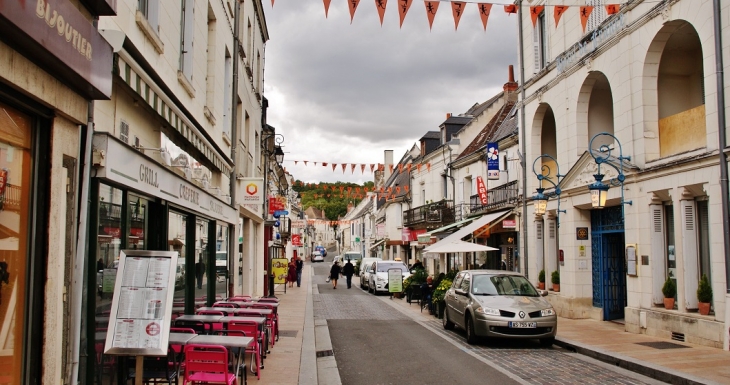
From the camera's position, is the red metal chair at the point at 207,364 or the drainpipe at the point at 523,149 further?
the drainpipe at the point at 523,149

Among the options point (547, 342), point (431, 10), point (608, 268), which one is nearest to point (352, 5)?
point (431, 10)

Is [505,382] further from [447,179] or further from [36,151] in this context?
[447,179]

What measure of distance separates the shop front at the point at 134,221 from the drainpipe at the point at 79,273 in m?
0.12

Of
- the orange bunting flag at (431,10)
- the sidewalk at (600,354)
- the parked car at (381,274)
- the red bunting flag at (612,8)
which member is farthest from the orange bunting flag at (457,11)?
the parked car at (381,274)

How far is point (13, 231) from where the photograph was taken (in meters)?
4.40

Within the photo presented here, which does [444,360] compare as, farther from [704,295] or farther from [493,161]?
[493,161]

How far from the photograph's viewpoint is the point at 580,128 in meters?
16.9

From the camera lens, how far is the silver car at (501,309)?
12023mm

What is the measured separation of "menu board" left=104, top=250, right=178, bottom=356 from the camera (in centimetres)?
540

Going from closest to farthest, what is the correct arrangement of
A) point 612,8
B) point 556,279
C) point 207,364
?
point 207,364 < point 612,8 < point 556,279

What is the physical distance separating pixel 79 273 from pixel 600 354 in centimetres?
902

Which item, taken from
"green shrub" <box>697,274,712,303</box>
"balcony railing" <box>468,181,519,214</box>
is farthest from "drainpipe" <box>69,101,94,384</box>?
"balcony railing" <box>468,181,519,214</box>

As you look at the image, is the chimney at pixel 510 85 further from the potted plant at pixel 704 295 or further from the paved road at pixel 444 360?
the potted plant at pixel 704 295

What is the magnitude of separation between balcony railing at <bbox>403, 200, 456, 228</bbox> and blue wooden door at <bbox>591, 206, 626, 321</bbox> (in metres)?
13.4
